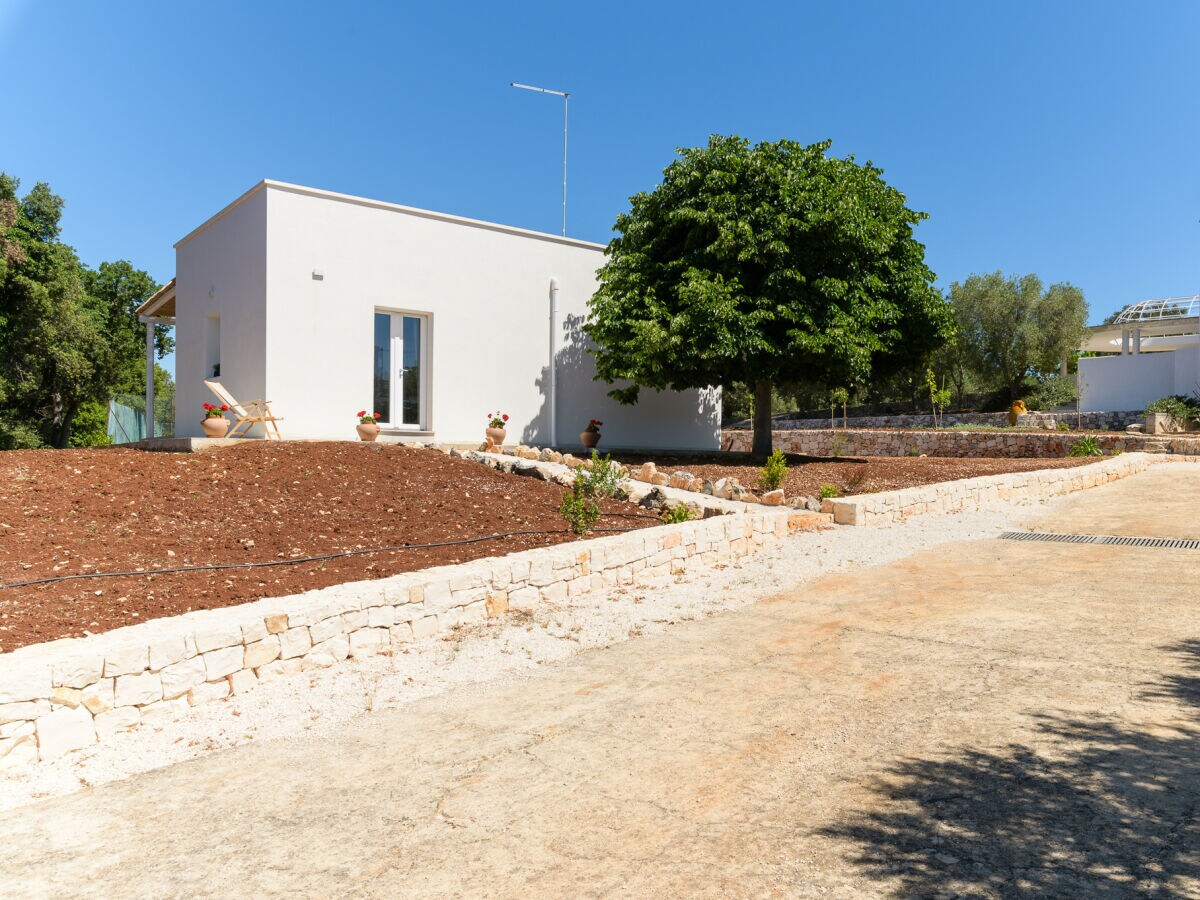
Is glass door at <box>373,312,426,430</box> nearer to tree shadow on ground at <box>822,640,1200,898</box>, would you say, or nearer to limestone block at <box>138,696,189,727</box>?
limestone block at <box>138,696,189,727</box>

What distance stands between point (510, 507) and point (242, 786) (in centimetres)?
505

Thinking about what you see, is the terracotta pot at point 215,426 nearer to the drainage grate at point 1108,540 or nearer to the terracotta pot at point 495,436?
the terracotta pot at point 495,436

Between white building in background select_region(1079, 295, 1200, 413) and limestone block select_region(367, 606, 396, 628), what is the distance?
30.3m

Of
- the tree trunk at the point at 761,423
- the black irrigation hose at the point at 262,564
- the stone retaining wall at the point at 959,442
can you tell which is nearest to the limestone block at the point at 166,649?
the black irrigation hose at the point at 262,564

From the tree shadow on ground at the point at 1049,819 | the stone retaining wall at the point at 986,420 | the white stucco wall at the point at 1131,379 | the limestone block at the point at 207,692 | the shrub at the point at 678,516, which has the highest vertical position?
the white stucco wall at the point at 1131,379

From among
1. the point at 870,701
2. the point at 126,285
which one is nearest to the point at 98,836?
the point at 870,701

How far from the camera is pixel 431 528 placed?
277 inches

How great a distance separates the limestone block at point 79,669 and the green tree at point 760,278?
9.80 m

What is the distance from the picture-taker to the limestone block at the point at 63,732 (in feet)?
10.7

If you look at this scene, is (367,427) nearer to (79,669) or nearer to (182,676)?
(182,676)

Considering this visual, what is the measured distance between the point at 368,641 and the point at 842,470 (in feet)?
36.2

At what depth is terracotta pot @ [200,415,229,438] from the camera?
34.6 ft

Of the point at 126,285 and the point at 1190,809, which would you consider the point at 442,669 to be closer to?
the point at 1190,809

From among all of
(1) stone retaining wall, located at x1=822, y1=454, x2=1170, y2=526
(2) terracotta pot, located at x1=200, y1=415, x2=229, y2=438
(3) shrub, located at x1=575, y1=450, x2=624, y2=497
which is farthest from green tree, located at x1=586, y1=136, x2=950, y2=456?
A: (2) terracotta pot, located at x1=200, y1=415, x2=229, y2=438
